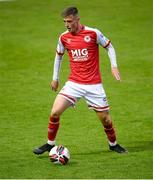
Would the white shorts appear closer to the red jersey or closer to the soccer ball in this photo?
the red jersey

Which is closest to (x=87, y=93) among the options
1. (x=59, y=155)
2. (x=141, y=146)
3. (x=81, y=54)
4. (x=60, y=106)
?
(x=60, y=106)

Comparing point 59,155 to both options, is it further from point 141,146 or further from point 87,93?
point 141,146

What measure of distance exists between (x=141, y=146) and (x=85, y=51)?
2.30m

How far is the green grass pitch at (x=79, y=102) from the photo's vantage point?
13.4 metres

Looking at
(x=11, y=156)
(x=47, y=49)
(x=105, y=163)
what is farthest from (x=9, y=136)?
(x=47, y=49)

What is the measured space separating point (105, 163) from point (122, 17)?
13321mm

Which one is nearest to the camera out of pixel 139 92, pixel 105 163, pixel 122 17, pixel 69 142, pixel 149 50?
pixel 105 163

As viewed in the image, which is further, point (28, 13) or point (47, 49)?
point (28, 13)

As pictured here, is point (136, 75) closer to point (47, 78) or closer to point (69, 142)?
point (47, 78)

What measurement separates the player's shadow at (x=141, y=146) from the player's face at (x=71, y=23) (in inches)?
105

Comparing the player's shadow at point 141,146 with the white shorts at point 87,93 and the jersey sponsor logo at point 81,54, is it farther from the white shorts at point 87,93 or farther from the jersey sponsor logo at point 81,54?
the jersey sponsor logo at point 81,54

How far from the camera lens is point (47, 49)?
22.4 metres

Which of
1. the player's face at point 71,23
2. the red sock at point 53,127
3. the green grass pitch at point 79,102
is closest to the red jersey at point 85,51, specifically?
the player's face at point 71,23

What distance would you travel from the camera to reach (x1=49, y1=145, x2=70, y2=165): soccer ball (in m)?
13.4
